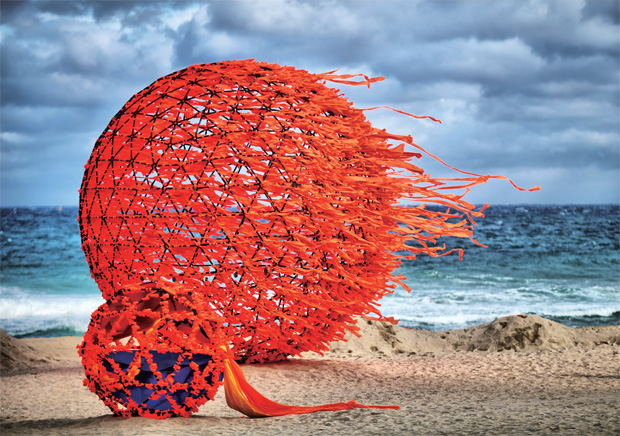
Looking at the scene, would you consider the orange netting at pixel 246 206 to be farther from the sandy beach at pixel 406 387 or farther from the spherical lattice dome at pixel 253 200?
the sandy beach at pixel 406 387

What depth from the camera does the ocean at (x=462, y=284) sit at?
11203 millimetres

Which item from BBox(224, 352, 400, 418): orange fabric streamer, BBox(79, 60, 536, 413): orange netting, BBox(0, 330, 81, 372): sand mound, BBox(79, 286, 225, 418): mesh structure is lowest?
BBox(0, 330, 81, 372): sand mound

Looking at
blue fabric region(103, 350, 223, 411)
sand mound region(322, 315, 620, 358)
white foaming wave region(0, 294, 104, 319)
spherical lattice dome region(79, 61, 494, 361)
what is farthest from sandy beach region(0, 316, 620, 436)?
white foaming wave region(0, 294, 104, 319)

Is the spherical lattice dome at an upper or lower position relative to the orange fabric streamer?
upper

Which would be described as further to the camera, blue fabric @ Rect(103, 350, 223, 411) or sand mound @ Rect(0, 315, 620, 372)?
sand mound @ Rect(0, 315, 620, 372)

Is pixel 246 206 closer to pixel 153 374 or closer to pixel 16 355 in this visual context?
pixel 153 374

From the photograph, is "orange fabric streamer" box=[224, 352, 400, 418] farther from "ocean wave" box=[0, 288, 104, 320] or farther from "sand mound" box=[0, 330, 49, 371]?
"ocean wave" box=[0, 288, 104, 320]

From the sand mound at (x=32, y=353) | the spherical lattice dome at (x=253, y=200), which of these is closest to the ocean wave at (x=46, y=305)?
the sand mound at (x=32, y=353)

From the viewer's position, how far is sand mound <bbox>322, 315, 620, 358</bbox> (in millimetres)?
7152

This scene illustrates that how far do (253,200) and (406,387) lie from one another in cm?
218

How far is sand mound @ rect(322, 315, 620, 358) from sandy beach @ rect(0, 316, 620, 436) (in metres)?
0.01

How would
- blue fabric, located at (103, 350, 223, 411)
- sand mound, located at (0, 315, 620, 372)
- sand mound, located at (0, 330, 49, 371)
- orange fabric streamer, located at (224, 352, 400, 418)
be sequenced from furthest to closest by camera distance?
sand mound, located at (0, 315, 620, 372)
sand mound, located at (0, 330, 49, 371)
orange fabric streamer, located at (224, 352, 400, 418)
blue fabric, located at (103, 350, 223, 411)

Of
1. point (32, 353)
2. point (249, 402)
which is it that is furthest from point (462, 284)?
point (249, 402)

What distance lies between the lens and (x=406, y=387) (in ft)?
17.4
